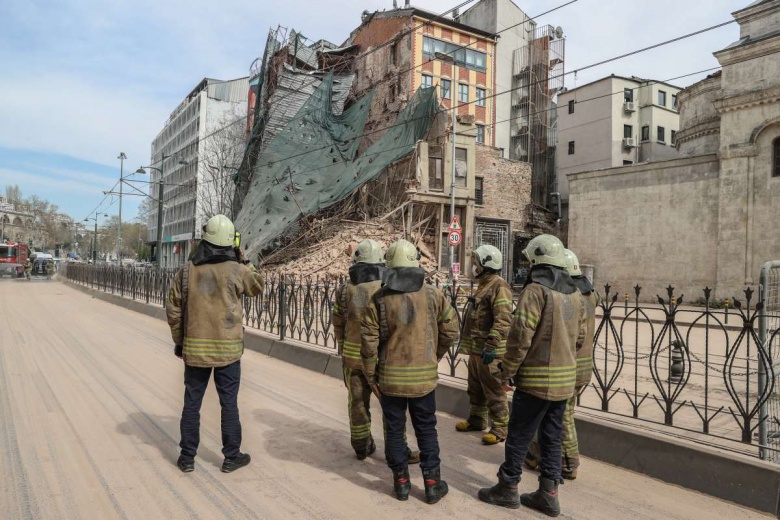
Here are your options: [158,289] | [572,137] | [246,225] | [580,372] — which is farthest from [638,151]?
[580,372]

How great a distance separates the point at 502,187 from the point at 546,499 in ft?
108

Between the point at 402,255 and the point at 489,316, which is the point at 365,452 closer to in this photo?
the point at 489,316

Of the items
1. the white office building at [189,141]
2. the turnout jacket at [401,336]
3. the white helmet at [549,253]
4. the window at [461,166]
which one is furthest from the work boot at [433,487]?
the white office building at [189,141]

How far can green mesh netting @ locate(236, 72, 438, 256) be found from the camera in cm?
2853

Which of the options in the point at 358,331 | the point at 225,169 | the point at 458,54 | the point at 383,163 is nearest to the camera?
the point at 358,331

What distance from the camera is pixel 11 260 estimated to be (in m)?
41.0

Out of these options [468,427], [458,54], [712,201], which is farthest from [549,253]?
[458,54]

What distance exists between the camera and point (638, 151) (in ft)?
140

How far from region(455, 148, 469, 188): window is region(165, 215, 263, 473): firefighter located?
93.5 feet

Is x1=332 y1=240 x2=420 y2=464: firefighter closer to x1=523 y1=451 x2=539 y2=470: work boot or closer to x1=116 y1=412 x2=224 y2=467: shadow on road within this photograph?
x1=523 y1=451 x2=539 y2=470: work boot

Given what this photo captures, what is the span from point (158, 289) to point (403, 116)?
1921 cm

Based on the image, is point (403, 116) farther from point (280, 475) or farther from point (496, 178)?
point (280, 475)

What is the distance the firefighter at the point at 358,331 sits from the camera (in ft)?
14.8

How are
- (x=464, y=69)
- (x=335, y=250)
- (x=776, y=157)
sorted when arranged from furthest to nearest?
(x=464, y=69)
(x=335, y=250)
(x=776, y=157)
